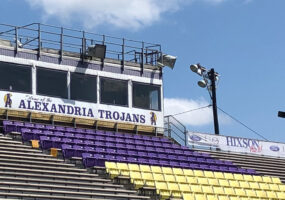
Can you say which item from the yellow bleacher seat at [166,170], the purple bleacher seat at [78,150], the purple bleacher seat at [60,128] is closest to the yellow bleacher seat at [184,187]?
the yellow bleacher seat at [166,170]

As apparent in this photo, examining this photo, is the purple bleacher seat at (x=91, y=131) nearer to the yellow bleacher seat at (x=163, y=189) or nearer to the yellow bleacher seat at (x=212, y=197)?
the yellow bleacher seat at (x=163, y=189)

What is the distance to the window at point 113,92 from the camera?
3647 cm

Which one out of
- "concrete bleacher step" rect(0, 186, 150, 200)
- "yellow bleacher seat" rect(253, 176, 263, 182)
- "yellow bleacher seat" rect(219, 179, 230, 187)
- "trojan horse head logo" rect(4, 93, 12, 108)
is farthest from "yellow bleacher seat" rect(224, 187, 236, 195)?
"trojan horse head logo" rect(4, 93, 12, 108)

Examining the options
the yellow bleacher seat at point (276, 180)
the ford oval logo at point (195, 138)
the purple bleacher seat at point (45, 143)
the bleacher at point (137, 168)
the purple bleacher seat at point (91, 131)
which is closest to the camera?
the bleacher at point (137, 168)

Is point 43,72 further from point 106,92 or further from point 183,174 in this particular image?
point 183,174

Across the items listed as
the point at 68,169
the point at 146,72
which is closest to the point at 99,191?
the point at 68,169

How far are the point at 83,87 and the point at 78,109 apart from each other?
1.22 meters

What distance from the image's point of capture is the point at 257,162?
38562mm

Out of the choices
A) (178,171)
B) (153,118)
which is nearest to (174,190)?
(178,171)

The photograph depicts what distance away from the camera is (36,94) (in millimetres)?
33906

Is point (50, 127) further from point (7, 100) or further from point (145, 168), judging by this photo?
point (145, 168)

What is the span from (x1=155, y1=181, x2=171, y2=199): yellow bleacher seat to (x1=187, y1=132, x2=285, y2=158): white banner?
25.4ft

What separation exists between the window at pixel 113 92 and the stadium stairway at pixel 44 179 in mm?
7393

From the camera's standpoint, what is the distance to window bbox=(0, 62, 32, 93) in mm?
33094
